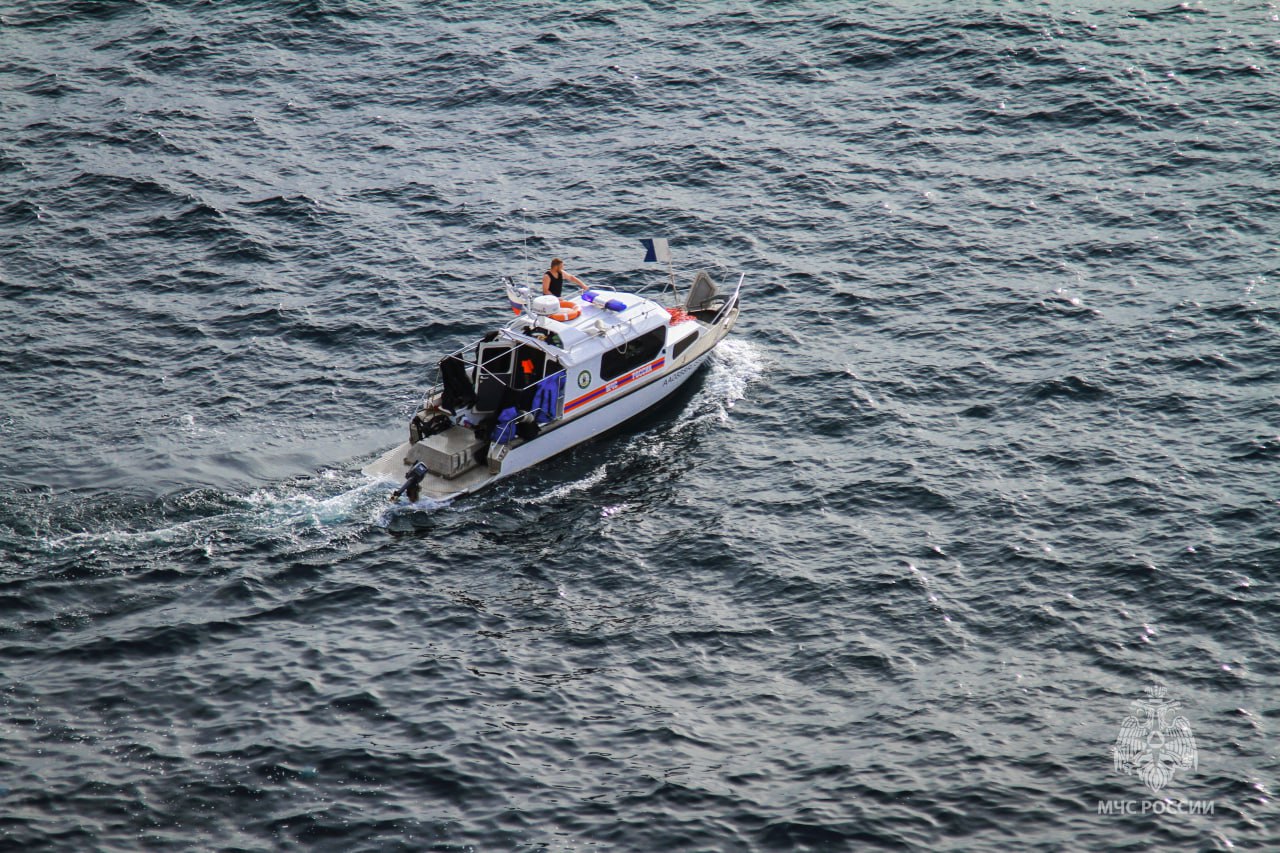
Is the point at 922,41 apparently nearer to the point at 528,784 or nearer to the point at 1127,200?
the point at 1127,200

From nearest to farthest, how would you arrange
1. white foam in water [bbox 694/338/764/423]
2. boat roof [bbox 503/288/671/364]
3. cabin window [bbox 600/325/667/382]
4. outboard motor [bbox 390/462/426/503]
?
outboard motor [bbox 390/462/426/503] → boat roof [bbox 503/288/671/364] → cabin window [bbox 600/325/667/382] → white foam in water [bbox 694/338/764/423]

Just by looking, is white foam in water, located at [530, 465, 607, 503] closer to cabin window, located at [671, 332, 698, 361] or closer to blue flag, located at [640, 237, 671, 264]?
cabin window, located at [671, 332, 698, 361]

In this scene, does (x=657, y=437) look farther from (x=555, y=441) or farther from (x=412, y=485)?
(x=412, y=485)

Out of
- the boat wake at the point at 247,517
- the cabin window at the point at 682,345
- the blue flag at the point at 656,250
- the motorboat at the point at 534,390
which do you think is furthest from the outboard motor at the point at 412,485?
the blue flag at the point at 656,250

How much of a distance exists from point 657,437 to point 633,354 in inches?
101

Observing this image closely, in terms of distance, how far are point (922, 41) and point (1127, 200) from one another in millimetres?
15103

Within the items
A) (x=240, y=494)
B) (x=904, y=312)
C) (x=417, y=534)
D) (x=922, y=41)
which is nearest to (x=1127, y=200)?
(x=904, y=312)

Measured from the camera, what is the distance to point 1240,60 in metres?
54.9

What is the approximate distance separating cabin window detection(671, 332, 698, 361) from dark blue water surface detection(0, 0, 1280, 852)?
2154 mm

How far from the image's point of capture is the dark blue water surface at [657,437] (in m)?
25.8

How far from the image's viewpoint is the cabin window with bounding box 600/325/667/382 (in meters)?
36.7

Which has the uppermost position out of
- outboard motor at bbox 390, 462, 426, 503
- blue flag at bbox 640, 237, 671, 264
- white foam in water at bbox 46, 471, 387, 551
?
blue flag at bbox 640, 237, 671, 264

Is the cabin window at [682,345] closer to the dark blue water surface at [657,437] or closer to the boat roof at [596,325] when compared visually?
the boat roof at [596,325]

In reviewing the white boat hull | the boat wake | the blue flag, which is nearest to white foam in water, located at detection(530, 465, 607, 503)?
the boat wake
